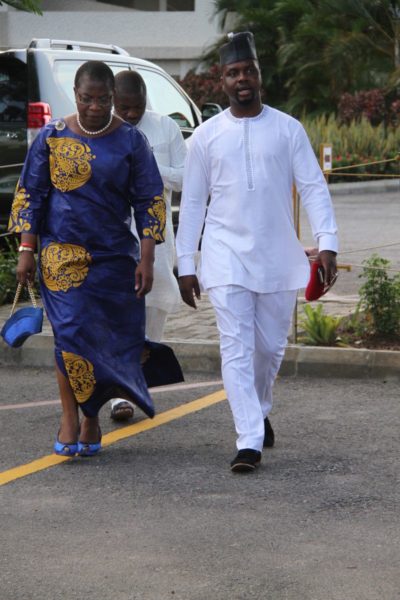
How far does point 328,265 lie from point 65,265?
1182mm

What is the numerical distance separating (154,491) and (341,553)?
1175mm

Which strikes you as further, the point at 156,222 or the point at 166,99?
the point at 166,99

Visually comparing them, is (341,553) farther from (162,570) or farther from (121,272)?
(121,272)

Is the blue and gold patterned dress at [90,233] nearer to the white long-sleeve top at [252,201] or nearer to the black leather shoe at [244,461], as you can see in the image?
the white long-sleeve top at [252,201]

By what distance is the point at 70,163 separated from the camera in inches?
251

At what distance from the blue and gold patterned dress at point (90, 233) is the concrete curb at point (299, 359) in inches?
85.7

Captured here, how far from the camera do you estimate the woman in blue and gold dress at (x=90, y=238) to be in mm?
6391

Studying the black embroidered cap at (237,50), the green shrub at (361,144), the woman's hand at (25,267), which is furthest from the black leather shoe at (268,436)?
the green shrub at (361,144)

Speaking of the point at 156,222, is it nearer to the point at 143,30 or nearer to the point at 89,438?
the point at 89,438

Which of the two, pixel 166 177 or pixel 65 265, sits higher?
pixel 166 177

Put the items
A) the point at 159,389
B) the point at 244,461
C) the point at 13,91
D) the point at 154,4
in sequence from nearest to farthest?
the point at 244,461 < the point at 159,389 < the point at 13,91 < the point at 154,4

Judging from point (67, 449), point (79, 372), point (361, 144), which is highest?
point (79, 372)

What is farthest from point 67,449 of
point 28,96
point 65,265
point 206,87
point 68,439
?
point 206,87

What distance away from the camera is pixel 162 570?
4793 millimetres
